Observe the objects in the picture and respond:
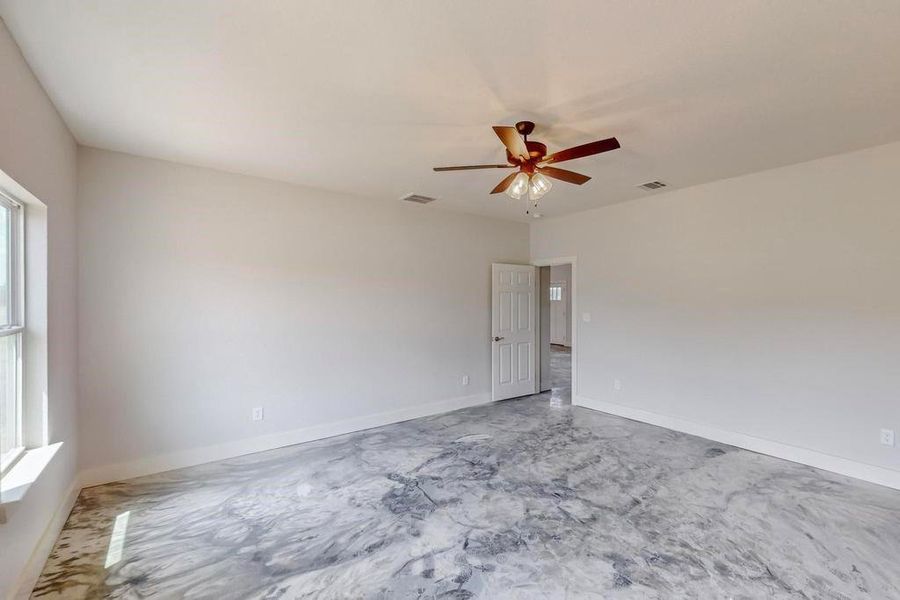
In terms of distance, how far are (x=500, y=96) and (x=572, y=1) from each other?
29.1 inches

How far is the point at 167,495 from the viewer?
3.00 metres

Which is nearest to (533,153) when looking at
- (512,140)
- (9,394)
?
(512,140)

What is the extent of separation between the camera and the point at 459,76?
7.03 feet

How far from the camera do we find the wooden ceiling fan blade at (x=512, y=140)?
2.21 m

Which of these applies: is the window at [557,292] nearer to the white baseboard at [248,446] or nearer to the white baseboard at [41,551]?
the white baseboard at [248,446]

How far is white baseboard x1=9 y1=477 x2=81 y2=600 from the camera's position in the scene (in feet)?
6.42

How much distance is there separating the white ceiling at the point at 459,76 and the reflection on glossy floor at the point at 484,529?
2665 mm

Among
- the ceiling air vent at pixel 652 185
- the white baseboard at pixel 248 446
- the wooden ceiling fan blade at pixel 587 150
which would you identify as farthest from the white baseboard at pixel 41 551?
the ceiling air vent at pixel 652 185

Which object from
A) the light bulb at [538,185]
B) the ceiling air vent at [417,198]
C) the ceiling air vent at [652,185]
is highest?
the ceiling air vent at [652,185]

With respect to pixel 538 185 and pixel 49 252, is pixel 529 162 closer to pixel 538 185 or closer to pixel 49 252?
pixel 538 185

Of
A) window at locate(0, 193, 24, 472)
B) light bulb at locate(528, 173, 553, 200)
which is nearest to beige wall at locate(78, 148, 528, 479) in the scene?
window at locate(0, 193, 24, 472)

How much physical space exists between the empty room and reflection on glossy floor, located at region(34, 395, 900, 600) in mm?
25

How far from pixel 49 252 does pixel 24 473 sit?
4.12ft

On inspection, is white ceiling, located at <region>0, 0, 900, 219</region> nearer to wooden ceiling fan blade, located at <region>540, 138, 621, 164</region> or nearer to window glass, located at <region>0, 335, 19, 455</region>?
wooden ceiling fan blade, located at <region>540, 138, 621, 164</region>
